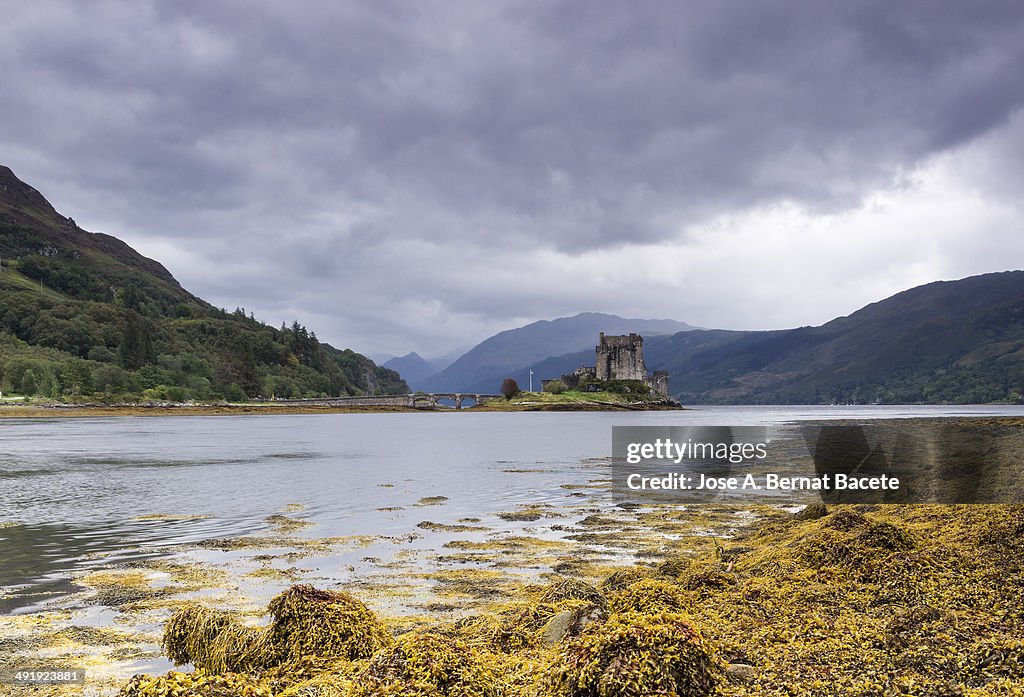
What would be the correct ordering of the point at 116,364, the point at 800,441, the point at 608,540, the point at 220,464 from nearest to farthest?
the point at 608,540 → the point at 220,464 → the point at 800,441 → the point at 116,364

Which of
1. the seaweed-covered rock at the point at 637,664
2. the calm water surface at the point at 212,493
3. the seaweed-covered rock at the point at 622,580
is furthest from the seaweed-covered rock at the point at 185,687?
the calm water surface at the point at 212,493

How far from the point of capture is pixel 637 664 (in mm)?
4918

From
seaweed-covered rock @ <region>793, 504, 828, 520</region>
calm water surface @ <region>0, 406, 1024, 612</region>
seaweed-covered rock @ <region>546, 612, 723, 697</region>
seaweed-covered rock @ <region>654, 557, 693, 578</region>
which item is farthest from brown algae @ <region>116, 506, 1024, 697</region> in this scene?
calm water surface @ <region>0, 406, 1024, 612</region>

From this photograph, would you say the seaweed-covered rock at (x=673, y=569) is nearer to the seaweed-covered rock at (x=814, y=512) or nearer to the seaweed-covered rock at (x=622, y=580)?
the seaweed-covered rock at (x=622, y=580)

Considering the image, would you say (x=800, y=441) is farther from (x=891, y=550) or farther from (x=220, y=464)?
(x=891, y=550)

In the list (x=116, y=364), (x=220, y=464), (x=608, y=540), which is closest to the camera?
(x=608, y=540)

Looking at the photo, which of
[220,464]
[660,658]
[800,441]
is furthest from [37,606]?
[800,441]

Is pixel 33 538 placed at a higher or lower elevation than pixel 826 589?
lower

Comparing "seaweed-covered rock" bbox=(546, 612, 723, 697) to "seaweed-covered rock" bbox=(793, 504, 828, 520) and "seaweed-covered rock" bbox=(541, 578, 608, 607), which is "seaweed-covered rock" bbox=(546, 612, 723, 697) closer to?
"seaweed-covered rock" bbox=(541, 578, 608, 607)

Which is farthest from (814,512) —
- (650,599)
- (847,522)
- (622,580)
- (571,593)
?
(650,599)

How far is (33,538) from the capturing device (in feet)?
57.1

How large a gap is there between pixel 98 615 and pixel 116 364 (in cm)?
20841

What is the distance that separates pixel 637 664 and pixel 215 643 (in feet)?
14.8

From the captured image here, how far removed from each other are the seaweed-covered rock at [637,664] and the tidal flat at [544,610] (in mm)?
15
